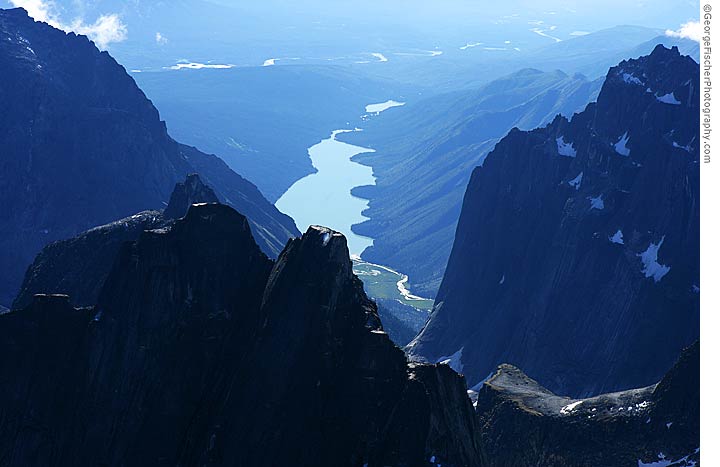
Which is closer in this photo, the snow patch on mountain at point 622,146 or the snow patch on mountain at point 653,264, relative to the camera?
the snow patch on mountain at point 653,264

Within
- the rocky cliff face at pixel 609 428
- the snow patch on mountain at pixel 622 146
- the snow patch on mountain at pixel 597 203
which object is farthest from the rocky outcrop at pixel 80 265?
the snow patch on mountain at pixel 622 146

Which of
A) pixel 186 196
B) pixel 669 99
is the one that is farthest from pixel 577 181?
pixel 186 196

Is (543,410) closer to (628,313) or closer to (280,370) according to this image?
(280,370)

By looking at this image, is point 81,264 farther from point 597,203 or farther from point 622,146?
point 622,146

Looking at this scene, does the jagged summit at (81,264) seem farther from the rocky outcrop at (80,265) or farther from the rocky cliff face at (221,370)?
the rocky cliff face at (221,370)

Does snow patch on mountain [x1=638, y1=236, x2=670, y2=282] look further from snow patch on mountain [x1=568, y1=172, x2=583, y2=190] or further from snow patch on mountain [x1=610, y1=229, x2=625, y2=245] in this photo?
snow patch on mountain [x1=568, y1=172, x2=583, y2=190]
